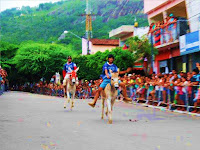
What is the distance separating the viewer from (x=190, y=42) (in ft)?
91.1

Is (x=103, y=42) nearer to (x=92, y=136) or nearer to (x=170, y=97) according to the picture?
(x=170, y=97)

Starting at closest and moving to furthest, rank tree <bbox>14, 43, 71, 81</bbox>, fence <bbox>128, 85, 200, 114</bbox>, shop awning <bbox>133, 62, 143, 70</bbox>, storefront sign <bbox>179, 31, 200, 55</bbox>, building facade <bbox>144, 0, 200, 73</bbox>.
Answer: fence <bbox>128, 85, 200, 114</bbox> < storefront sign <bbox>179, 31, 200, 55</bbox> < building facade <bbox>144, 0, 200, 73</bbox> < shop awning <bbox>133, 62, 143, 70</bbox> < tree <bbox>14, 43, 71, 81</bbox>

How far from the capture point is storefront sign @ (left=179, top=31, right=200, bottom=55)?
2653 centimetres

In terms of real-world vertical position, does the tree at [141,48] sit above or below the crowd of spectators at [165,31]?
below

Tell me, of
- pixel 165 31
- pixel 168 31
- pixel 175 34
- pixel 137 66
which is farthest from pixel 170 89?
pixel 137 66

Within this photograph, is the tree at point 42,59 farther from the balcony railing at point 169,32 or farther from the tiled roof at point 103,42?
the balcony railing at point 169,32

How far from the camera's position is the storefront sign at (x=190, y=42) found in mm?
26531

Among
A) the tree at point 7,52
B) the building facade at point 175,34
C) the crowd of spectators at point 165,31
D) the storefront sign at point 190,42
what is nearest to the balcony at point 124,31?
the building facade at point 175,34

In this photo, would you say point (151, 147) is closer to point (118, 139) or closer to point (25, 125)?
point (118, 139)

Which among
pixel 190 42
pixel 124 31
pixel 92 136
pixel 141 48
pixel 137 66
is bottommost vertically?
pixel 92 136

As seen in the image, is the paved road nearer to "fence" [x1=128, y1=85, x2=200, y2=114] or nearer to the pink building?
"fence" [x1=128, y1=85, x2=200, y2=114]

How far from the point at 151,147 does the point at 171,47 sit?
26.7 m

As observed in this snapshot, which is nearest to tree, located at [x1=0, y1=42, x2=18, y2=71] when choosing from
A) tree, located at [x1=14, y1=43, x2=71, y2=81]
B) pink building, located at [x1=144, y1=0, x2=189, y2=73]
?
tree, located at [x1=14, y1=43, x2=71, y2=81]

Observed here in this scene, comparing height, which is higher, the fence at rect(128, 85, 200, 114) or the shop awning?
the shop awning
